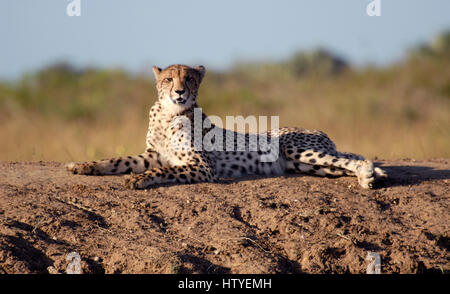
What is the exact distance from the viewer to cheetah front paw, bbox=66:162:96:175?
221 inches

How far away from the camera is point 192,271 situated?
3.93 m

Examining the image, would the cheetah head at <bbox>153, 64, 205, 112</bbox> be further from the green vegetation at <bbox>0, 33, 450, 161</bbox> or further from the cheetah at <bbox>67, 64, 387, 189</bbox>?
the green vegetation at <bbox>0, 33, 450, 161</bbox>

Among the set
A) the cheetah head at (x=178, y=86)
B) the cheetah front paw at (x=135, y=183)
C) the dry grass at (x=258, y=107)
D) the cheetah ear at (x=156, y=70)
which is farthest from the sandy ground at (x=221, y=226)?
the dry grass at (x=258, y=107)

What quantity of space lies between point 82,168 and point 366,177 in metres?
2.47

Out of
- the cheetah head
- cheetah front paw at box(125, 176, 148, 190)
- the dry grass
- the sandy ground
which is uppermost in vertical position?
the cheetah head

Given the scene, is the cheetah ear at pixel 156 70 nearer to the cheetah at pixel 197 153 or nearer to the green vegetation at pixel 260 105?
the cheetah at pixel 197 153

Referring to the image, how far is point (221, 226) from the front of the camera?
4531mm

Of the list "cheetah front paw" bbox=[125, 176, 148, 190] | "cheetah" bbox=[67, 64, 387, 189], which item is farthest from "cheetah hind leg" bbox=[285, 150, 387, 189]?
"cheetah front paw" bbox=[125, 176, 148, 190]

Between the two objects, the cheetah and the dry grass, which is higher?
the cheetah

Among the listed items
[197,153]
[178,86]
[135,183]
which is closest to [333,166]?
[197,153]

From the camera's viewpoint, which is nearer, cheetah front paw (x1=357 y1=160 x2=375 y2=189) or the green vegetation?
cheetah front paw (x1=357 y1=160 x2=375 y2=189)

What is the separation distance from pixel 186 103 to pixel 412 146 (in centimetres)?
470

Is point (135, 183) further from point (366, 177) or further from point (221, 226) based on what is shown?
point (366, 177)
